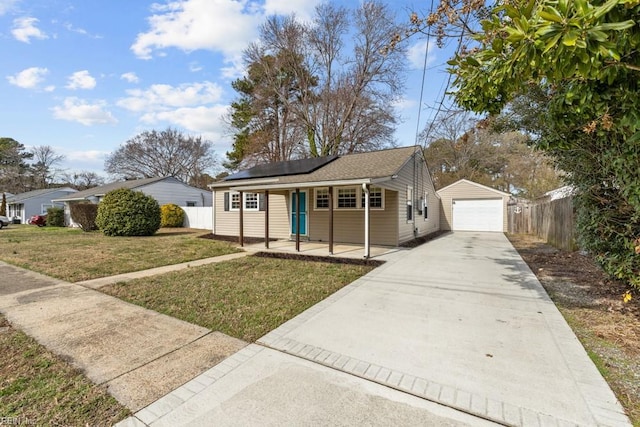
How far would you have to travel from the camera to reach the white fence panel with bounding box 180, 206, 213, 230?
729 inches

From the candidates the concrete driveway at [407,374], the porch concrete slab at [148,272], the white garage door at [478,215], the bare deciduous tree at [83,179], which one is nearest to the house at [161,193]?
the porch concrete slab at [148,272]

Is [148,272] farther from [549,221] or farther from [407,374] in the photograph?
[549,221]

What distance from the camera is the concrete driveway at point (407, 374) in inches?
77.7

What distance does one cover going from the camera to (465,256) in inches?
327

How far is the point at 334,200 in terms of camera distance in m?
10.8

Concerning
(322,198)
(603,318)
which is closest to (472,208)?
(322,198)

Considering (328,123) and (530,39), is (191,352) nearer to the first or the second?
(530,39)

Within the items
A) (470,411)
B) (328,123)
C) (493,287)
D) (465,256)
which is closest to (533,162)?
(328,123)

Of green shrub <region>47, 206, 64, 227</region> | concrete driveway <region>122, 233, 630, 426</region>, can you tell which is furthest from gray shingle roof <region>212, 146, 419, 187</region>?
green shrub <region>47, 206, 64, 227</region>

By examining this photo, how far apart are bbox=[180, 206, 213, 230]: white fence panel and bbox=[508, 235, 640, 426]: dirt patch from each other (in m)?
16.8

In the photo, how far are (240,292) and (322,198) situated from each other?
22.0 ft

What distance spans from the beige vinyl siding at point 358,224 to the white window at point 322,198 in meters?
0.20

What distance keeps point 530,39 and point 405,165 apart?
29.2 ft

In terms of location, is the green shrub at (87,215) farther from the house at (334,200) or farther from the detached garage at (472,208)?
the detached garage at (472,208)
